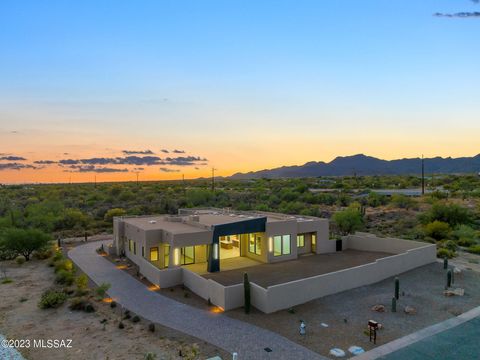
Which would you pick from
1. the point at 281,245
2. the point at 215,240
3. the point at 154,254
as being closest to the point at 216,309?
the point at 215,240

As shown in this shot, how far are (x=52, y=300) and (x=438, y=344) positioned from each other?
19.7m

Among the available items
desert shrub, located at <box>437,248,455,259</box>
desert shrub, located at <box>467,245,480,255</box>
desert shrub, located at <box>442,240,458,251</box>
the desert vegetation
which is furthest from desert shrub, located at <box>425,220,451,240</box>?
desert shrub, located at <box>437,248,455,259</box>

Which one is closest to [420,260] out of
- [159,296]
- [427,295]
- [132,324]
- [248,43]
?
[427,295]

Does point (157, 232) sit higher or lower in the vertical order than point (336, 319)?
higher

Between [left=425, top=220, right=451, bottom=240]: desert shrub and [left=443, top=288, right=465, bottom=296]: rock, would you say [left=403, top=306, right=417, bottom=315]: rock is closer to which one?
[left=443, top=288, right=465, bottom=296]: rock

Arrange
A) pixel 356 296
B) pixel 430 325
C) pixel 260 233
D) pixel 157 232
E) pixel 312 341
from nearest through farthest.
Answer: pixel 312 341
pixel 430 325
pixel 356 296
pixel 157 232
pixel 260 233

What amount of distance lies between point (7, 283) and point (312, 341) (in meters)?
21.1

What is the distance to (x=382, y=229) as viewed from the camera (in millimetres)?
43281

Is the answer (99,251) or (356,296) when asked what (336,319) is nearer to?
(356,296)

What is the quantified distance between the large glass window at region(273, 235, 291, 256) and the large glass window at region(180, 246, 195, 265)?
21.4 ft

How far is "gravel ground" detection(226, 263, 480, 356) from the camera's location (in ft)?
50.0

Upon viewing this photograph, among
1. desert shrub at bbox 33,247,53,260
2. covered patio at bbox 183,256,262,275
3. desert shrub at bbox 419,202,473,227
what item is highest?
desert shrub at bbox 419,202,473,227

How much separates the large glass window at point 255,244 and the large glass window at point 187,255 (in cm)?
505

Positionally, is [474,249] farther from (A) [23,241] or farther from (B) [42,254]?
(A) [23,241]
